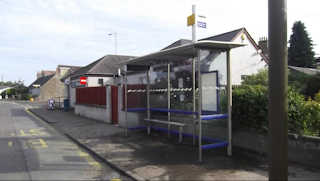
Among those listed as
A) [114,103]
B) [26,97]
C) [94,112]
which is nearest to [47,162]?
[114,103]

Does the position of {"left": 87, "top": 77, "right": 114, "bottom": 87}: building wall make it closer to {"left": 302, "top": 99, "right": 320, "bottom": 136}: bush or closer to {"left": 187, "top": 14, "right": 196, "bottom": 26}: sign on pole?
{"left": 187, "top": 14, "right": 196, "bottom": 26}: sign on pole

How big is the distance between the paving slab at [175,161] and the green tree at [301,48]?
39.6 m

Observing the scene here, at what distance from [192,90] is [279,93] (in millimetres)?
4262

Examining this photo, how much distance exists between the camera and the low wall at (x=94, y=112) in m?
13.8

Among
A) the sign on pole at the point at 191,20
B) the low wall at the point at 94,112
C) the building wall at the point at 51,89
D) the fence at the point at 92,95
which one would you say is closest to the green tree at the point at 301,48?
the fence at the point at 92,95

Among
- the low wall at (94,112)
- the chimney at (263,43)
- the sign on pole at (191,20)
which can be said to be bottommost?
the low wall at (94,112)

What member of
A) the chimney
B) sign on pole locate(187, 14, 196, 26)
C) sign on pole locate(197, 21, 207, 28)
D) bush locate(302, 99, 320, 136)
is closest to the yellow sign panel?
sign on pole locate(187, 14, 196, 26)

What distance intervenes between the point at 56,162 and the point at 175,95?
4231 millimetres

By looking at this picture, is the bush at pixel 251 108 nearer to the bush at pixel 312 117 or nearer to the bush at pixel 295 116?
the bush at pixel 295 116

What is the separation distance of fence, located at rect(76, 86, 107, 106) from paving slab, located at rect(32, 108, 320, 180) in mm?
5478

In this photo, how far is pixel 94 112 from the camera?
1553 centimetres

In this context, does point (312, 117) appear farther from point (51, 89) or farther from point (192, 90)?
point (51, 89)

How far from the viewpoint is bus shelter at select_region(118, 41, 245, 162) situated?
6477mm

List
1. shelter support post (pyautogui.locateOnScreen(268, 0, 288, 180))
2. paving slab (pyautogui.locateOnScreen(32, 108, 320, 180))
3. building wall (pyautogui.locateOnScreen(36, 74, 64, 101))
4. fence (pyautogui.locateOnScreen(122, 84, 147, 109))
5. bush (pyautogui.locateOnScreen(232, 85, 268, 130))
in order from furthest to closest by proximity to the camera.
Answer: building wall (pyautogui.locateOnScreen(36, 74, 64, 101)), fence (pyautogui.locateOnScreen(122, 84, 147, 109)), bush (pyautogui.locateOnScreen(232, 85, 268, 130)), paving slab (pyautogui.locateOnScreen(32, 108, 320, 180)), shelter support post (pyautogui.locateOnScreen(268, 0, 288, 180))
